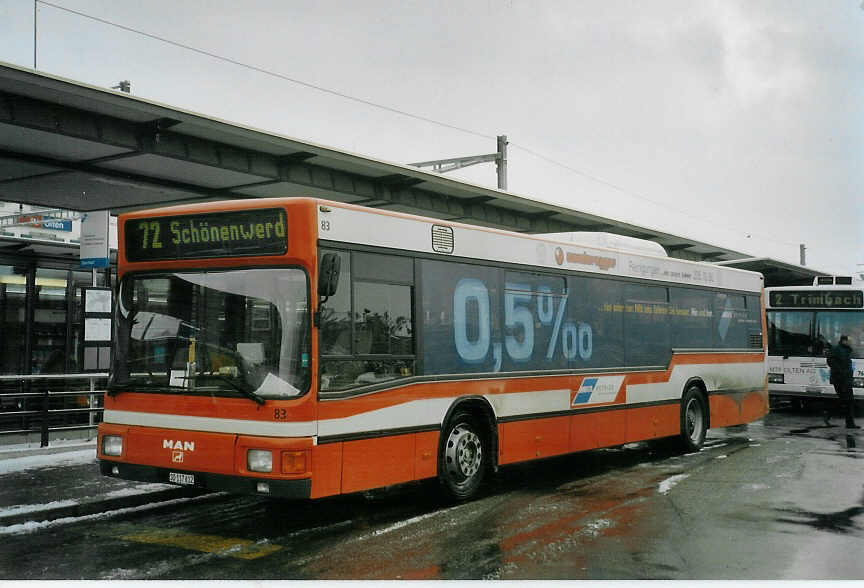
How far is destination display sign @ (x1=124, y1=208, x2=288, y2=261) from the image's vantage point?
23.8ft

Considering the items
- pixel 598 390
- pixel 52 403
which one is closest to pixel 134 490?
pixel 598 390

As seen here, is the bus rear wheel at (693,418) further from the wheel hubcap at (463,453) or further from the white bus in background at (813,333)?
the white bus in background at (813,333)

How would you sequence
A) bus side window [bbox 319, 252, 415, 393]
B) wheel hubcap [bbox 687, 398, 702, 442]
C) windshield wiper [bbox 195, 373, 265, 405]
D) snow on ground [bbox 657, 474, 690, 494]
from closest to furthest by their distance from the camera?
windshield wiper [bbox 195, 373, 265, 405], bus side window [bbox 319, 252, 415, 393], snow on ground [bbox 657, 474, 690, 494], wheel hubcap [bbox 687, 398, 702, 442]

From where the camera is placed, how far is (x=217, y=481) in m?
7.09

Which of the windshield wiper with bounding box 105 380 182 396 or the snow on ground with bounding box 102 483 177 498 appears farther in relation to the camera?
the snow on ground with bounding box 102 483 177 498

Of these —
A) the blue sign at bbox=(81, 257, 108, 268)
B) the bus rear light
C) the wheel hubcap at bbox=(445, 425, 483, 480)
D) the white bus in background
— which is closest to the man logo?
the bus rear light

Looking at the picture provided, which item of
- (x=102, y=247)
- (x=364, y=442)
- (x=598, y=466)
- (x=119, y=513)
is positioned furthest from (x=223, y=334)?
(x=102, y=247)

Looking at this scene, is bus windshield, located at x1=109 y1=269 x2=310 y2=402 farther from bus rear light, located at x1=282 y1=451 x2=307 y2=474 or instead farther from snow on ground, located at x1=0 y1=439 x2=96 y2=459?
snow on ground, located at x1=0 y1=439 x2=96 y2=459

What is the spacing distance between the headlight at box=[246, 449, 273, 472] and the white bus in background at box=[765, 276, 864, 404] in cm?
1631

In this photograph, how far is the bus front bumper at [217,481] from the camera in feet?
22.5

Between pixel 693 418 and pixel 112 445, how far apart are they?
9083mm

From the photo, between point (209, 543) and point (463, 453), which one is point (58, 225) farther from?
point (209, 543)

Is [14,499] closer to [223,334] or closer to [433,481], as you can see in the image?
[223,334]

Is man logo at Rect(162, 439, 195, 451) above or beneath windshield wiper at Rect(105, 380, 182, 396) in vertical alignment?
beneath
